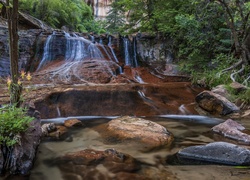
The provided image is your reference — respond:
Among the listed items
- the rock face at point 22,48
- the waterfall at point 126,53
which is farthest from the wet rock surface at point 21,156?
the waterfall at point 126,53

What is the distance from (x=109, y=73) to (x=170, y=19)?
496cm

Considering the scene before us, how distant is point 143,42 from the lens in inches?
558

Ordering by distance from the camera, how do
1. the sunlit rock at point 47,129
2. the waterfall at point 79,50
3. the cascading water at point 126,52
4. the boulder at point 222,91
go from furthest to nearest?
the cascading water at point 126,52 → the waterfall at point 79,50 → the boulder at point 222,91 → the sunlit rock at point 47,129

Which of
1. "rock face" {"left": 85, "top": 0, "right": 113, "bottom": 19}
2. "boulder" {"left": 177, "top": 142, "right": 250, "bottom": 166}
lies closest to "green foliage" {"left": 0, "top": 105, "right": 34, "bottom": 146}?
"boulder" {"left": 177, "top": 142, "right": 250, "bottom": 166}

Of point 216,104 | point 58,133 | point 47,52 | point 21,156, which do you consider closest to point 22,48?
point 47,52

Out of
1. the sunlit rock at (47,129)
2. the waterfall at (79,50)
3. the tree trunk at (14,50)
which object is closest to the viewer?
the tree trunk at (14,50)

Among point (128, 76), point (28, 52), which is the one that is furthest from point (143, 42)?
point (28, 52)

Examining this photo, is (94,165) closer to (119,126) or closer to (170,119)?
(119,126)

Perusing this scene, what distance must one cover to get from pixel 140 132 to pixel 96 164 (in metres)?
1.41

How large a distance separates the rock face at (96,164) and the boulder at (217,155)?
0.82 meters

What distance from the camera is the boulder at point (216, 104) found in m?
6.80

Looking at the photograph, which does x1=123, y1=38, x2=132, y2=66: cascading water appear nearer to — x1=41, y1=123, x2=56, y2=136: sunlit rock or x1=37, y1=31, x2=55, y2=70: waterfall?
x1=37, y1=31, x2=55, y2=70: waterfall

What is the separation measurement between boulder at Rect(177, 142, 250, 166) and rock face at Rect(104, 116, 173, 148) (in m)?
0.66

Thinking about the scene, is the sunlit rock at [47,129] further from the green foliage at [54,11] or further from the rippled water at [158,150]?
the green foliage at [54,11]
